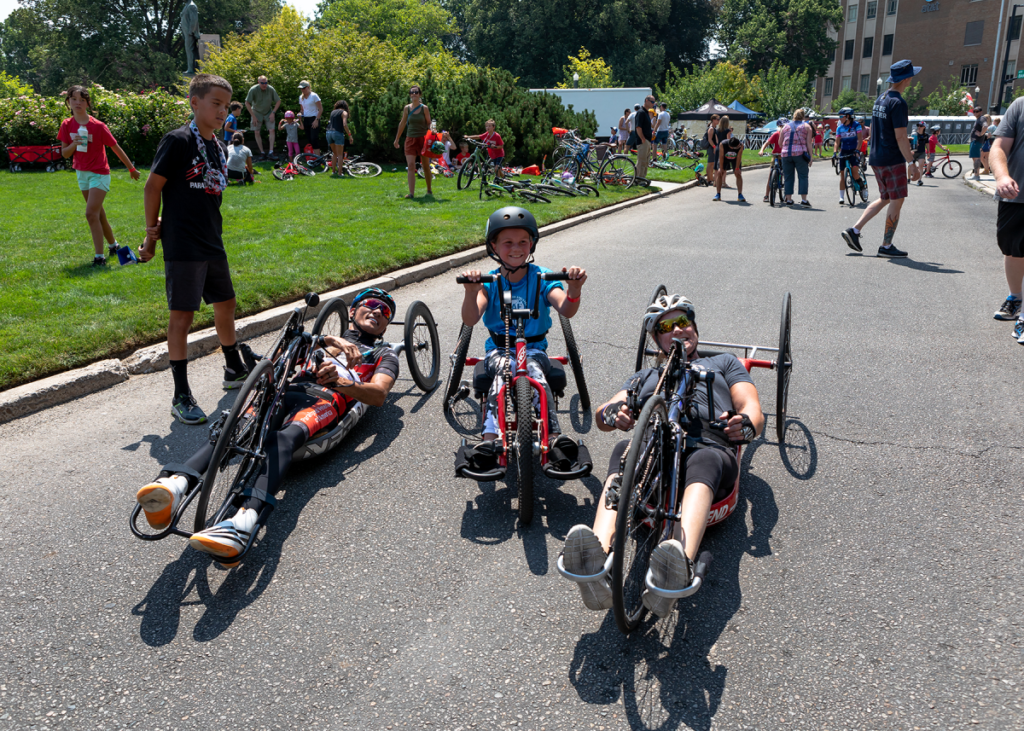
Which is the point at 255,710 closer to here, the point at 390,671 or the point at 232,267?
the point at 390,671

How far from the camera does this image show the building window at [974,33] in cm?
6431

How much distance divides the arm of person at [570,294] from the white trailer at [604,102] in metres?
28.3

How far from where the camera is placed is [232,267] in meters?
8.38

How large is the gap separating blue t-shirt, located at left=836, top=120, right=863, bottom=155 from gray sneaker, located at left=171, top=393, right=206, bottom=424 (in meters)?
14.2

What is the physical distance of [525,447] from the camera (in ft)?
11.6

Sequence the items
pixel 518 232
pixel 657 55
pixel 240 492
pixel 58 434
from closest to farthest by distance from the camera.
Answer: pixel 240 492 → pixel 518 232 → pixel 58 434 → pixel 657 55

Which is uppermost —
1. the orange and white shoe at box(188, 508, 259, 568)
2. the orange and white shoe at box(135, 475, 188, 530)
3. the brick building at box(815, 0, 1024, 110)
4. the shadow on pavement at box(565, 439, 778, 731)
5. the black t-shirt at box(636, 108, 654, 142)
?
the brick building at box(815, 0, 1024, 110)

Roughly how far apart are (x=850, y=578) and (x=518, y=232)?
2.43 meters

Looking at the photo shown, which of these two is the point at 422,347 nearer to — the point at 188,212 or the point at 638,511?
the point at 188,212

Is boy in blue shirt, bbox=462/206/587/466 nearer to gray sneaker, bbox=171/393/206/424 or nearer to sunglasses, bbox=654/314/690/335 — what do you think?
sunglasses, bbox=654/314/690/335

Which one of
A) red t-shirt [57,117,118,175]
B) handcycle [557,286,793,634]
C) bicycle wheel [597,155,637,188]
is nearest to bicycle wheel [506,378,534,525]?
handcycle [557,286,793,634]

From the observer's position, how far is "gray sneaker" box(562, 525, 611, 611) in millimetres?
2732

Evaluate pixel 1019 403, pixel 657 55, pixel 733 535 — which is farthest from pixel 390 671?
pixel 657 55

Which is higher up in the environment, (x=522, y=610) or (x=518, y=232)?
(x=518, y=232)
